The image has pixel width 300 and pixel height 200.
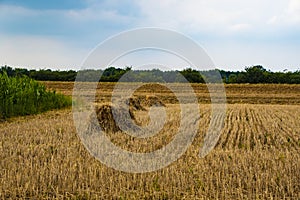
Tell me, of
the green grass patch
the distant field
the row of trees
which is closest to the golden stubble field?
the green grass patch

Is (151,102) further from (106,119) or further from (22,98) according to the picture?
(106,119)

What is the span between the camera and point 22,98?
55.5 feet

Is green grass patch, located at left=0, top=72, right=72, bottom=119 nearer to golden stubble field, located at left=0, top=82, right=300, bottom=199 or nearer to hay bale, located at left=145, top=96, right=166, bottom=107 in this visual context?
hay bale, located at left=145, top=96, right=166, bottom=107

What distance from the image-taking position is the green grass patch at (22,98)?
1579 cm

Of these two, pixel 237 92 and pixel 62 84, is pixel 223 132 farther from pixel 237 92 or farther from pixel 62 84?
pixel 62 84

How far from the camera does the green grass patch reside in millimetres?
15789

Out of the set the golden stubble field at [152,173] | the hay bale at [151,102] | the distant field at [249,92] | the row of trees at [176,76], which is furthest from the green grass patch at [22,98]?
the row of trees at [176,76]

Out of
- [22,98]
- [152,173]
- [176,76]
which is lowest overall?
[152,173]

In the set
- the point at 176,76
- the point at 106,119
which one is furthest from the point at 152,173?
the point at 176,76

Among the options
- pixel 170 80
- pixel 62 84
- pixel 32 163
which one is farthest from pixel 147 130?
pixel 170 80

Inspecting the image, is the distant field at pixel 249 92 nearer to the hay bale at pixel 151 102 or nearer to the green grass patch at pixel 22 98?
the hay bale at pixel 151 102

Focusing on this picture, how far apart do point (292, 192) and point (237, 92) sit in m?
32.1

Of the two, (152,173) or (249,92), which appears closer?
(152,173)

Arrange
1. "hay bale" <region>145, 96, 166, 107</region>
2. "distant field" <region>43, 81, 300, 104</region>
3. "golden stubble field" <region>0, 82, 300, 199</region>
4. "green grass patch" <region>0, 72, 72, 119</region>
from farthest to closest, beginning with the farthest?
"distant field" <region>43, 81, 300, 104</region>, "hay bale" <region>145, 96, 166, 107</region>, "green grass patch" <region>0, 72, 72, 119</region>, "golden stubble field" <region>0, 82, 300, 199</region>
